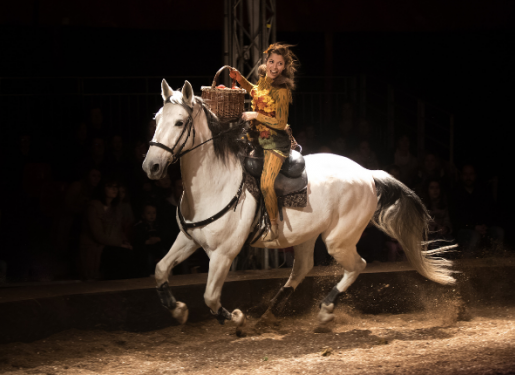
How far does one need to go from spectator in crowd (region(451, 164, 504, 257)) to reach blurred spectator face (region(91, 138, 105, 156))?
414 cm

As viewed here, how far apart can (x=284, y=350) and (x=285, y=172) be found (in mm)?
1342

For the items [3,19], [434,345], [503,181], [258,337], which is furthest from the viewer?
[503,181]

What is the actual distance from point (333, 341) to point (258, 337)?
626mm

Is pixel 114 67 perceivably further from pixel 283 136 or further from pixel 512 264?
pixel 512 264

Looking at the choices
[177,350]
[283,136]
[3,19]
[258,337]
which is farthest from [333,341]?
[3,19]

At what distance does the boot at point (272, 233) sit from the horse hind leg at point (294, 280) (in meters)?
0.65

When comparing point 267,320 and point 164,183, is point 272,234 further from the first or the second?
point 164,183

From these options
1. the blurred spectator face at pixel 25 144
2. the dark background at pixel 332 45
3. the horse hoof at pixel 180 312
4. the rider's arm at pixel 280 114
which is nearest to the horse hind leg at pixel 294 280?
the horse hoof at pixel 180 312

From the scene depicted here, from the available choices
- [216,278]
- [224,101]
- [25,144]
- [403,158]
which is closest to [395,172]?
[403,158]

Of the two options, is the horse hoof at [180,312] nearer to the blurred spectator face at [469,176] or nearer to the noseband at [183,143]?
the noseband at [183,143]

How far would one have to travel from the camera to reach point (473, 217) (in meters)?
7.49

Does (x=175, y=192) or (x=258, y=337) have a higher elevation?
(x=175, y=192)

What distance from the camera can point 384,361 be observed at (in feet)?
14.4

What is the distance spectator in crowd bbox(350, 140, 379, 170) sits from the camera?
7.91 m
